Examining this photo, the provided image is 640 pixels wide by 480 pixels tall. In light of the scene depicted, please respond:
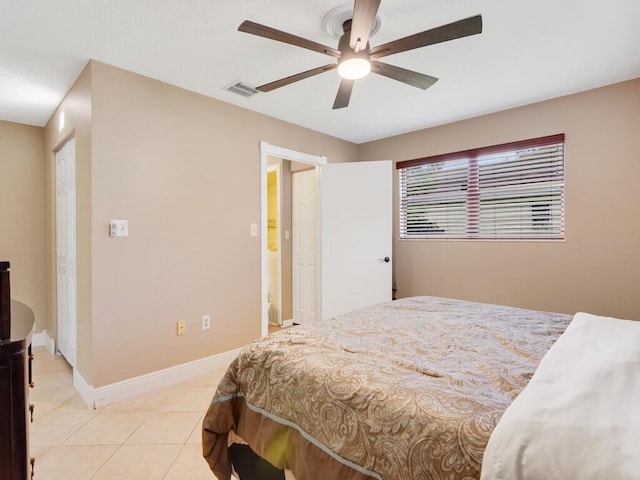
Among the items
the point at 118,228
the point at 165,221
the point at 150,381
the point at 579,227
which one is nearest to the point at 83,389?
the point at 150,381

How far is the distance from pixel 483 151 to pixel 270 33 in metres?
2.56

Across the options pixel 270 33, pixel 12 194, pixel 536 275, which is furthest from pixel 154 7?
pixel 536 275

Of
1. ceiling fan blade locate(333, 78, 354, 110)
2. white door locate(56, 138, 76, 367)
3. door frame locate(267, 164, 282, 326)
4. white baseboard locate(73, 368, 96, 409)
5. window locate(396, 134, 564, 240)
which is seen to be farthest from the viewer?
door frame locate(267, 164, 282, 326)

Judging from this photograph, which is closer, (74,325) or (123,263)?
(123,263)

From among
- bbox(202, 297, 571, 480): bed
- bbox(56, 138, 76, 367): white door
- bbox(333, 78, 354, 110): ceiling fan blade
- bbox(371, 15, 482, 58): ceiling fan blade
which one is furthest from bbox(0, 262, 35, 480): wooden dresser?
bbox(56, 138, 76, 367): white door

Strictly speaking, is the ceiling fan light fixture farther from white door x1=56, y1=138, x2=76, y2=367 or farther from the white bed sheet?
white door x1=56, y1=138, x2=76, y2=367

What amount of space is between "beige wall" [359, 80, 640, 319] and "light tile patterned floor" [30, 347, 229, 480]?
106 inches

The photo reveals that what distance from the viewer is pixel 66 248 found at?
9.55ft

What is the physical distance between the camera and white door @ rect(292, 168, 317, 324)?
4.15 m

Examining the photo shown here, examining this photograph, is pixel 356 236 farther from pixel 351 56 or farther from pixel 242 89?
pixel 351 56

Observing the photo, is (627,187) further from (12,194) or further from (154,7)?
(12,194)

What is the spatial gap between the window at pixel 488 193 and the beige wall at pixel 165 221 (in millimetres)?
1790

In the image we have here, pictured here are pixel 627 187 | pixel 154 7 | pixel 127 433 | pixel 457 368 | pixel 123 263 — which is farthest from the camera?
pixel 627 187

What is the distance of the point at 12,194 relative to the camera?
3.43m
